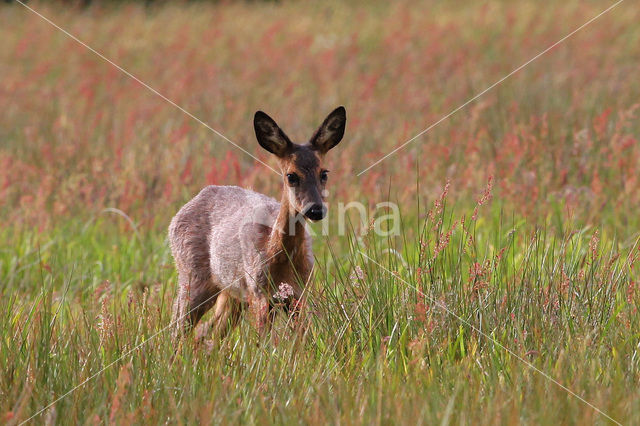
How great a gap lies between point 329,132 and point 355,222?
209cm

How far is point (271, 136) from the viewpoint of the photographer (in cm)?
577

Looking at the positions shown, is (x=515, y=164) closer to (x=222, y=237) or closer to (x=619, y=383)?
(x=222, y=237)

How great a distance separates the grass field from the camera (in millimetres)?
4117

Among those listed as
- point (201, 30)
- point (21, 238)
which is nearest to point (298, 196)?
point (21, 238)

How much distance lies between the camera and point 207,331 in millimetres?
5535

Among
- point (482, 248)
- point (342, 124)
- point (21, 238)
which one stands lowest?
point (482, 248)

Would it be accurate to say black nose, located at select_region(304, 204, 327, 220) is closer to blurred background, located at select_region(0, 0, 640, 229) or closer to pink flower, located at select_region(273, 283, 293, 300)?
pink flower, located at select_region(273, 283, 293, 300)

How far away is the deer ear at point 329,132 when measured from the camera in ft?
18.9

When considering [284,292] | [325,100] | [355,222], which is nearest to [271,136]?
[284,292]

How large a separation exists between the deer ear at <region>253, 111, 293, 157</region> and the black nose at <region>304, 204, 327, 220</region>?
1.87 feet

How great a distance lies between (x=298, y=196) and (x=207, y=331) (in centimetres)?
96

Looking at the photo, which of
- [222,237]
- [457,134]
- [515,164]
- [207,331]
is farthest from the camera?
[457,134]

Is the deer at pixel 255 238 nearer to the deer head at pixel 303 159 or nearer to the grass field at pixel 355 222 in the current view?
the deer head at pixel 303 159

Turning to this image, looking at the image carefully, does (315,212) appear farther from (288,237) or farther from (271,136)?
(271,136)
